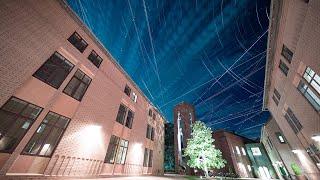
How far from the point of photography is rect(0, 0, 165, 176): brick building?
7.45 metres

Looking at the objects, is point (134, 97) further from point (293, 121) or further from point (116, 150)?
point (293, 121)

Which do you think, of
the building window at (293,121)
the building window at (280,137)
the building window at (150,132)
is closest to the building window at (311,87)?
the building window at (293,121)

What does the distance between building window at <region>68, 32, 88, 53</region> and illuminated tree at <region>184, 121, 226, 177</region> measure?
18423 millimetres

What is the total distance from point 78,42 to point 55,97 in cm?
477

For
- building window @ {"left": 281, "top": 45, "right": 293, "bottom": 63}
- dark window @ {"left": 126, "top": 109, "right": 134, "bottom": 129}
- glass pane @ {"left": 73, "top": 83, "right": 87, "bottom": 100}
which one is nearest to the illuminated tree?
dark window @ {"left": 126, "top": 109, "right": 134, "bottom": 129}

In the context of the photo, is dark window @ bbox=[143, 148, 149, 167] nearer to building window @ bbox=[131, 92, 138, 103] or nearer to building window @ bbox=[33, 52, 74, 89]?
building window @ bbox=[131, 92, 138, 103]

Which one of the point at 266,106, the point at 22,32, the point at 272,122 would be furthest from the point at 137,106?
the point at 272,122

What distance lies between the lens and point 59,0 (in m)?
10.2

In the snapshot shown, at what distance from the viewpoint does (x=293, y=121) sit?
47.7ft

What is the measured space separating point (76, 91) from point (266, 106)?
23.5 m

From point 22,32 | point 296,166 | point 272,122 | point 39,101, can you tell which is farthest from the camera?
point 272,122

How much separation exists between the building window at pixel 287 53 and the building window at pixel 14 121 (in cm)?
1764

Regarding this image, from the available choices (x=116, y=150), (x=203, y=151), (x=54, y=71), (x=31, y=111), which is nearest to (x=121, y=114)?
(x=116, y=150)

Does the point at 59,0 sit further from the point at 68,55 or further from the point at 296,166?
the point at 296,166
